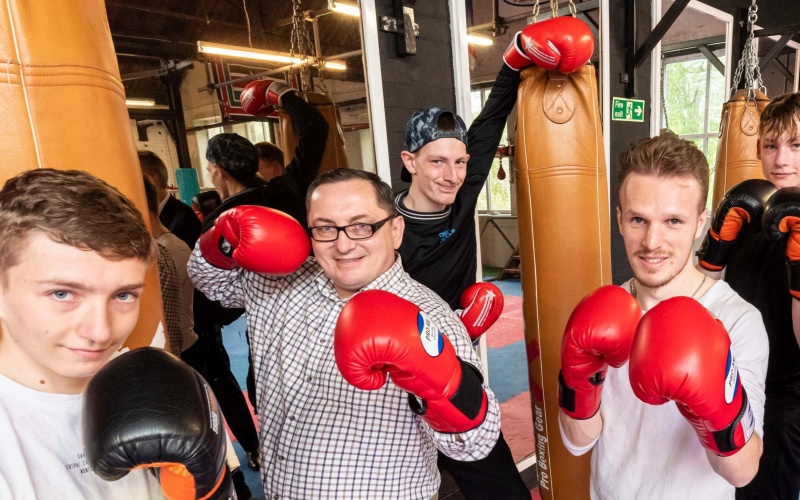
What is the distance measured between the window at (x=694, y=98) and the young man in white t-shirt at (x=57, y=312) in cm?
716

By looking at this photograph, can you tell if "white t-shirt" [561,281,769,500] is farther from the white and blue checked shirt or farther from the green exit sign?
the green exit sign

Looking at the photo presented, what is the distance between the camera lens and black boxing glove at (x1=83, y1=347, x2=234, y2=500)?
2.59 feet

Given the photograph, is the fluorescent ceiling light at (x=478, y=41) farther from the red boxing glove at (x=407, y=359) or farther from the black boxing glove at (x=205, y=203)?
the red boxing glove at (x=407, y=359)

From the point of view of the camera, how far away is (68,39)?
98 cm

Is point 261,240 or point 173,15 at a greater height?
point 173,15

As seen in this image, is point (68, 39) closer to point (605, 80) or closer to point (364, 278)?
point (364, 278)

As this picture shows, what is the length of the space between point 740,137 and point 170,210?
433 centimetres

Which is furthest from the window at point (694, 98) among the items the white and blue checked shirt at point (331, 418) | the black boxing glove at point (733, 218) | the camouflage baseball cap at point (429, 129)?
the white and blue checked shirt at point (331, 418)

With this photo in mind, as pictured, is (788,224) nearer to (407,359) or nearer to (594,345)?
(594,345)

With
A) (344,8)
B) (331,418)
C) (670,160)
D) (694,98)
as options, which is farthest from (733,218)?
(694,98)

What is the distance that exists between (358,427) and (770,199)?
5.65ft

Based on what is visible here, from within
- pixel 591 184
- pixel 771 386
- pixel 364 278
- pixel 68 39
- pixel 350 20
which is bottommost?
pixel 771 386

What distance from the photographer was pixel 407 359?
103 centimetres

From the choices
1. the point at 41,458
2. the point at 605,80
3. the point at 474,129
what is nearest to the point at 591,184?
the point at 474,129
